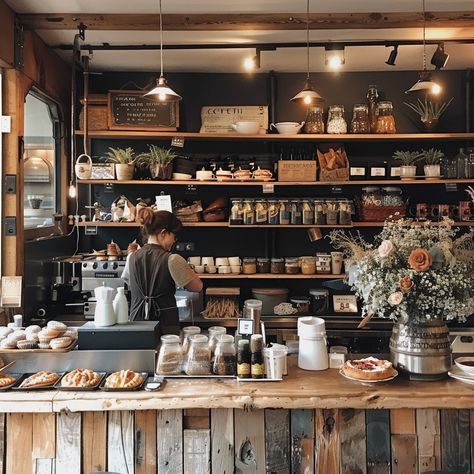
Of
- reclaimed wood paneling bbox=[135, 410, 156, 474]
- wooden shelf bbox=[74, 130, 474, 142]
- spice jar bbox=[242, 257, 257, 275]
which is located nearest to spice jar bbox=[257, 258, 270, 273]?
spice jar bbox=[242, 257, 257, 275]

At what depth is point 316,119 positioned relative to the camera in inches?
170

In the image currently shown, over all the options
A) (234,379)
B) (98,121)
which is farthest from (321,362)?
(98,121)

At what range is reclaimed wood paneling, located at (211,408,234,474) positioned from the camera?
206 cm

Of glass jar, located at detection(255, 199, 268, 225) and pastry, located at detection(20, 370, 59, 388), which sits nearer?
pastry, located at detection(20, 370, 59, 388)

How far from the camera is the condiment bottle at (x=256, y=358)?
2.19 m

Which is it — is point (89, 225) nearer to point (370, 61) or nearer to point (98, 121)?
point (98, 121)

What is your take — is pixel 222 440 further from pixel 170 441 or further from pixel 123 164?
pixel 123 164

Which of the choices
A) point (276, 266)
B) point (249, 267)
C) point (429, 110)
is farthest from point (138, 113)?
point (429, 110)

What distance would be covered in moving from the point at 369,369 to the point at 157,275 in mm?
1433

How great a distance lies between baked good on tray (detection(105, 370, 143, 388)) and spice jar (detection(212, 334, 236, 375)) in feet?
1.05

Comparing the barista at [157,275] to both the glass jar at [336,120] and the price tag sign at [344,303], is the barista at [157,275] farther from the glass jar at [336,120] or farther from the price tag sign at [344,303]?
the glass jar at [336,120]

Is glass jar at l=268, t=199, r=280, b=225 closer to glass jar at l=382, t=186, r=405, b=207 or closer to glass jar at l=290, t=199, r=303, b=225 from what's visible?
glass jar at l=290, t=199, r=303, b=225

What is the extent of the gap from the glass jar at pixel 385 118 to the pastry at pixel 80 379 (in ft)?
10.1

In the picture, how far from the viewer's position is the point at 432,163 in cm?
431
